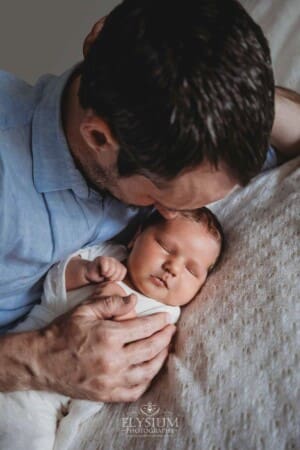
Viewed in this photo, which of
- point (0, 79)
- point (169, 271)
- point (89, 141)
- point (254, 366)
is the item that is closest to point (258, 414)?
point (254, 366)

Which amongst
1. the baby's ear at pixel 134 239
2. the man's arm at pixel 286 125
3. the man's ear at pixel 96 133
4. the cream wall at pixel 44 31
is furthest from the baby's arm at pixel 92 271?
the cream wall at pixel 44 31

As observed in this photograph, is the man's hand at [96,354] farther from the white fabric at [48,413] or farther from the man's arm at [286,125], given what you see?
the man's arm at [286,125]

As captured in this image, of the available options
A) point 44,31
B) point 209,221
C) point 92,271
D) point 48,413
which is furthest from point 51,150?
point 44,31

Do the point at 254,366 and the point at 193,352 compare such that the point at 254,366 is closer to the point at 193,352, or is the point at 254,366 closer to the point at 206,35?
the point at 193,352

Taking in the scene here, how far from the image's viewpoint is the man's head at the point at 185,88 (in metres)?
0.68

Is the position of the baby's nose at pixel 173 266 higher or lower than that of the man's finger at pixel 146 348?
higher

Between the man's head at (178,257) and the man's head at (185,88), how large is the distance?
0.82 ft

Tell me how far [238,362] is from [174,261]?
0.28 meters

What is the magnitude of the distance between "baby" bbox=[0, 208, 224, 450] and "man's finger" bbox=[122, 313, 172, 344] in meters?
0.03

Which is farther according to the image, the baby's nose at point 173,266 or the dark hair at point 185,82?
the baby's nose at point 173,266

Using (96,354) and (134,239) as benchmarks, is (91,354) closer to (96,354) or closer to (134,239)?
(96,354)

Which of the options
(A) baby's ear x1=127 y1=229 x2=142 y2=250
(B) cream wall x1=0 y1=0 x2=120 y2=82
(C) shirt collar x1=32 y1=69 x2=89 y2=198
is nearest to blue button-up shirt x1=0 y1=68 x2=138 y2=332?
(C) shirt collar x1=32 y1=69 x2=89 y2=198

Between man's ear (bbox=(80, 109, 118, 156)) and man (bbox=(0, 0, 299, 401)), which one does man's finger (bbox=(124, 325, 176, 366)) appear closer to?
man (bbox=(0, 0, 299, 401))

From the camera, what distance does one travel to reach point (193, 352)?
0.85m
